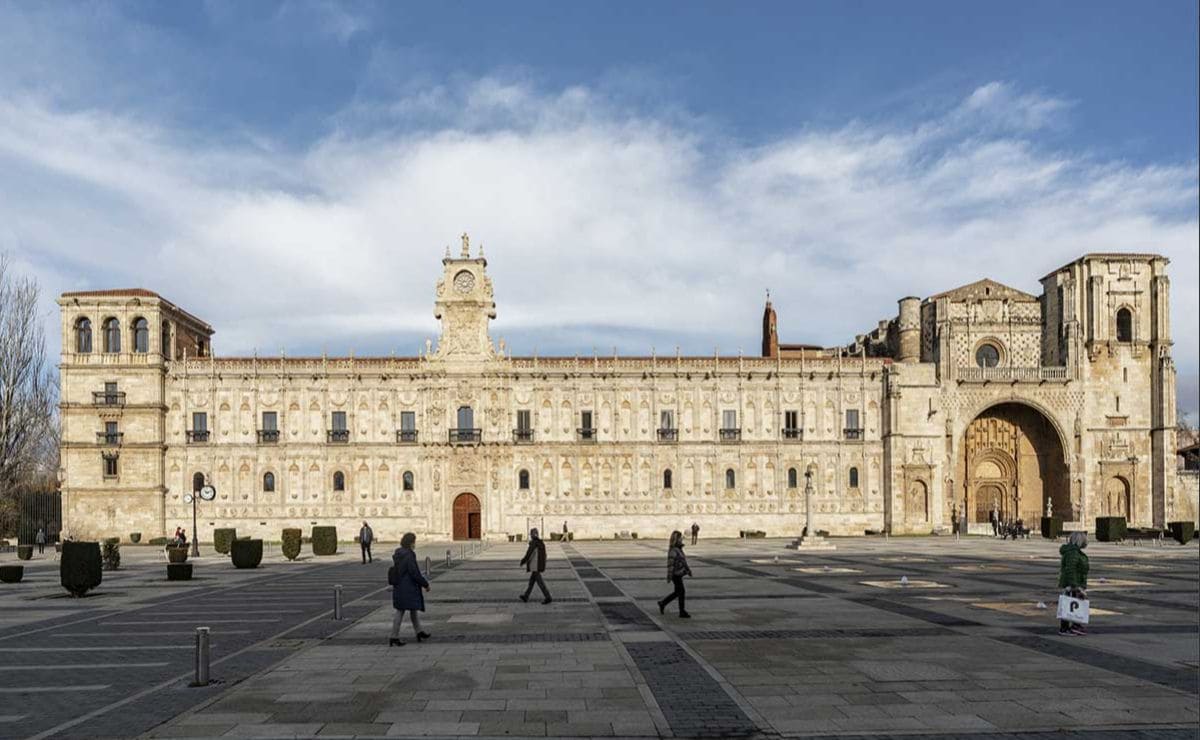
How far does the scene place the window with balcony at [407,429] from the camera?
57.2 m

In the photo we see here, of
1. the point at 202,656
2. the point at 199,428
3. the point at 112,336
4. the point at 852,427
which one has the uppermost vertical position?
the point at 112,336

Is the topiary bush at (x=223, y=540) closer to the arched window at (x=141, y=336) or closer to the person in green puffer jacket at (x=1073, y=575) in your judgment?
the arched window at (x=141, y=336)

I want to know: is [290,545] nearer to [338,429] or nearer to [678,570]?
[338,429]

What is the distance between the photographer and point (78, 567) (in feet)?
78.3

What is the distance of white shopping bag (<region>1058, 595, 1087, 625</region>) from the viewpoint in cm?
1570

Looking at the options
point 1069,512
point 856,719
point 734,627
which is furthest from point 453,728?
point 1069,512

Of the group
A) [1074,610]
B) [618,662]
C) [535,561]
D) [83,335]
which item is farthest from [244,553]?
[83,335]

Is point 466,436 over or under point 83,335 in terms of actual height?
under

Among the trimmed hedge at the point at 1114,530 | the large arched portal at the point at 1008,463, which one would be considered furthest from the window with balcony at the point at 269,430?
the trimmed hedge at the point at 1114,530

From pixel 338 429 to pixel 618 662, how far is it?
4735 centimetres

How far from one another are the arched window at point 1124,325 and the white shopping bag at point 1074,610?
55.3m

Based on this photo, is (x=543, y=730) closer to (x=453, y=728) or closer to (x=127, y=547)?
(x=453, y=728)

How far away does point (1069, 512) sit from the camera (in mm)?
60375

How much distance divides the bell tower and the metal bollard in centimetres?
4614
